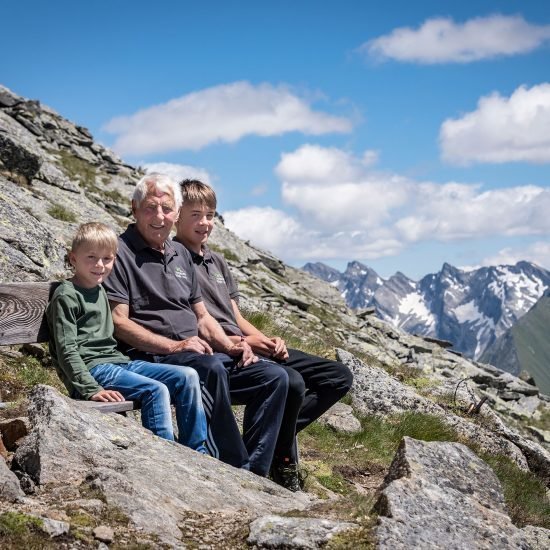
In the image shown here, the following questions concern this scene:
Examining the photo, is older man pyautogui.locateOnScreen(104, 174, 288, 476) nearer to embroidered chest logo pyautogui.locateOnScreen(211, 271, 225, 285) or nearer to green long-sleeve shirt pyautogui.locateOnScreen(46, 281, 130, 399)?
green long-sleeve shirt pyautogui.locateOnScreen(46, 281, 130, 399)

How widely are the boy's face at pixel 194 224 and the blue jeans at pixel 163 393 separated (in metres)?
1.78

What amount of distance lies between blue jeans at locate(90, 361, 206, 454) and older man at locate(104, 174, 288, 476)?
224 mm

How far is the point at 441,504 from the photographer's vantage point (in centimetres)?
511

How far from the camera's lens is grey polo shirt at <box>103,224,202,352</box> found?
706 cm

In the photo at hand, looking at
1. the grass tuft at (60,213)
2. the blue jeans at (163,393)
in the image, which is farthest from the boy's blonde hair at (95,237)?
the grass tuft at (60,213)

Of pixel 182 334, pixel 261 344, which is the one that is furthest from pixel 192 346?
pixel 261 344

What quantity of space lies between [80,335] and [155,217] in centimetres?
150

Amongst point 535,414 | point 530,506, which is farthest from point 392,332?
point 530,506

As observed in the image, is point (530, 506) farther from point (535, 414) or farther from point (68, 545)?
point (535, 414)

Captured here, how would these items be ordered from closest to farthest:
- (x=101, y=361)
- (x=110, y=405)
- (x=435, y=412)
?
(x=110, y=405) → (x=101, y=361) → (x=435, y=412)

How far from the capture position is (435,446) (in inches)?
234

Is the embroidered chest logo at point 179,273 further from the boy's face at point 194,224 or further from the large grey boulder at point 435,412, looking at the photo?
the large grey boulder at point 435,412

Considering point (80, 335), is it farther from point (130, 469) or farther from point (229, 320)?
point (229, 320)

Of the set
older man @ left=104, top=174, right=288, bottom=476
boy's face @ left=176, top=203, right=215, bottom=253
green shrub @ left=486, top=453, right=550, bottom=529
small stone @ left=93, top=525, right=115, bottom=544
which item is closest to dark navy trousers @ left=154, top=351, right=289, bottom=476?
older man @ left=104, top=174, right=288, bottom=476
